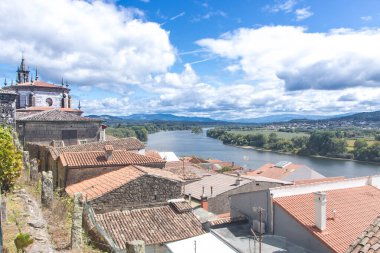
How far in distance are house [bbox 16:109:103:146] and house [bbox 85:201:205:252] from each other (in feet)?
35.1

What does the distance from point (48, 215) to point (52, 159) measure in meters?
10.8

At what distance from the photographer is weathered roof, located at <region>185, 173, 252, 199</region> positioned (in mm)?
22156

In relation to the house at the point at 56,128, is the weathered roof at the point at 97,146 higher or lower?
lower

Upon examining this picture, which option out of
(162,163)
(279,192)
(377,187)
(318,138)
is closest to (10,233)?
(279,192)

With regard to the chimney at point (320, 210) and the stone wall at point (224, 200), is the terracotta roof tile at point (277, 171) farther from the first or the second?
the chimney at point (320, 210)

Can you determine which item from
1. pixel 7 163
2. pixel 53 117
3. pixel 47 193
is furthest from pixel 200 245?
pixel 53 117

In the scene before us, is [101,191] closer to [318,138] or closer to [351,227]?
[351,227]

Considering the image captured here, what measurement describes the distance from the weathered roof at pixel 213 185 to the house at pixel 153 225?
7260 millimetres

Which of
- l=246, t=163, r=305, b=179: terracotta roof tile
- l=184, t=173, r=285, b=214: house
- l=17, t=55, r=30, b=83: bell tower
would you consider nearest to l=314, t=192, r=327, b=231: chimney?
l=184, t=173, r=285, b=214: house

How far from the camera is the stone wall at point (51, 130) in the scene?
70.9ft

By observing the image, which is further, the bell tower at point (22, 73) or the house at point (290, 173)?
the bell tower at point (22, 73)

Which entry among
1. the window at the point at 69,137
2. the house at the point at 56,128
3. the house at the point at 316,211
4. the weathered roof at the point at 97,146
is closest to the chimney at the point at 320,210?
the house at the point at 316,211

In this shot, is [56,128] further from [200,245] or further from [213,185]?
[200,245]

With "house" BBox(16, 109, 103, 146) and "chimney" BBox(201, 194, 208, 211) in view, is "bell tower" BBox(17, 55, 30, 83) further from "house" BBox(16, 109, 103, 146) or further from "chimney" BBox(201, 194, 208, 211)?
"chimney" BBox(201, 194, 208, 211)
